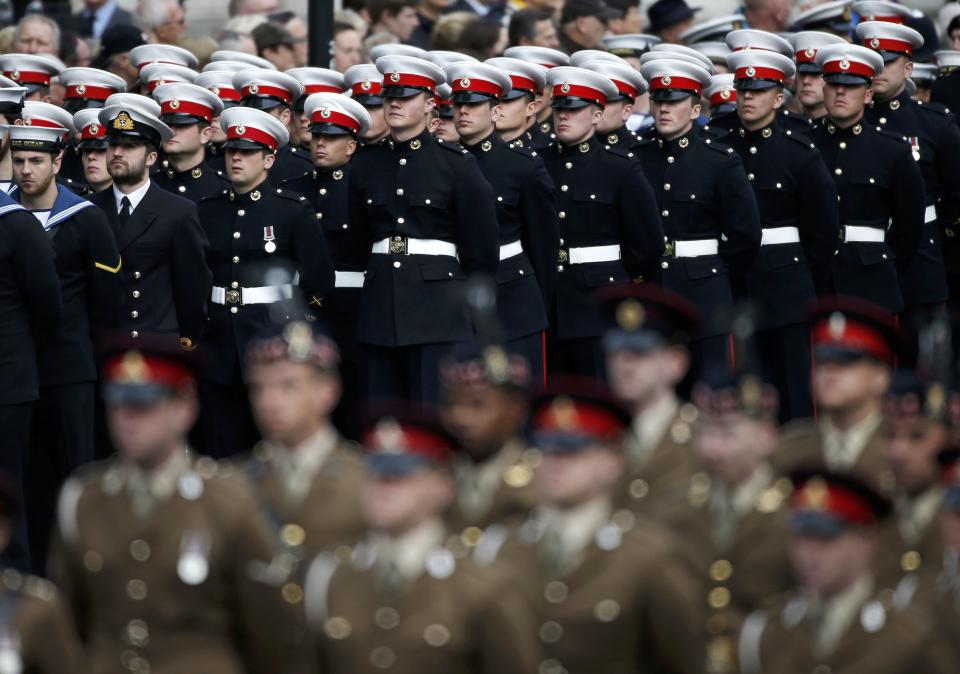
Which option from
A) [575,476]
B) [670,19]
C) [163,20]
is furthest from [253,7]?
[575,476]

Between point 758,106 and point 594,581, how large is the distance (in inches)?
276

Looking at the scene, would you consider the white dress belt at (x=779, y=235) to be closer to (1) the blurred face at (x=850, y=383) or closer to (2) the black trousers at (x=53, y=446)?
(2) the black trousers at (x=53, y=446)

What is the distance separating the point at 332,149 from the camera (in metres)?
12.5

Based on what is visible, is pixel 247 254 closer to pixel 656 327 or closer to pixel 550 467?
pixel 656 327

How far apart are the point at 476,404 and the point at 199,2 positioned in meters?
13.4

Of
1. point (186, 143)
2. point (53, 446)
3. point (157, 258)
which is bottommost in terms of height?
point (53, 446)

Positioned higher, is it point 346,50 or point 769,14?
point 769,14

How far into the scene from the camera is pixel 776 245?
1297 cm

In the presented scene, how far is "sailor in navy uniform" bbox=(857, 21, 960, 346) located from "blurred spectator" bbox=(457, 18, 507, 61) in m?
2.42

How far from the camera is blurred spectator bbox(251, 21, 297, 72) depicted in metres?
15.8

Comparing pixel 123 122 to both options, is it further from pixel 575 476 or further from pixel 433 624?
pixel 433 624

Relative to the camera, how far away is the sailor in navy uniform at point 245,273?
11500 millimetres

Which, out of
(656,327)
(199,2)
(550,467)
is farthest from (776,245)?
(199,2)

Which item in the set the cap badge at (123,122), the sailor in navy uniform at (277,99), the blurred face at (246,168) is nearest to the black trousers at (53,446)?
the cap badge at (123,122)
